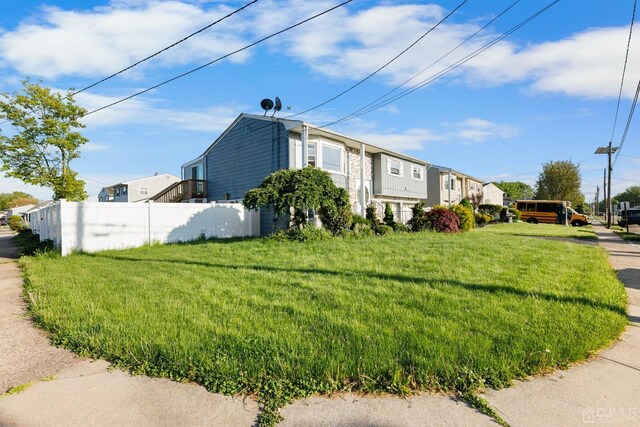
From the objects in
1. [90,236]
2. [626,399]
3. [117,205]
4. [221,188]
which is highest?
[221,188]

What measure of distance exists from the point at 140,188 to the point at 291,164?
3148 centimetres

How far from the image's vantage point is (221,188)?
813 inches

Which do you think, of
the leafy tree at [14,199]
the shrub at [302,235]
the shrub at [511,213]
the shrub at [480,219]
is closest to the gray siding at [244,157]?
the shrub at [302,235]

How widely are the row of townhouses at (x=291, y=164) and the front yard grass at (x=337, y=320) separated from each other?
9.80 metres

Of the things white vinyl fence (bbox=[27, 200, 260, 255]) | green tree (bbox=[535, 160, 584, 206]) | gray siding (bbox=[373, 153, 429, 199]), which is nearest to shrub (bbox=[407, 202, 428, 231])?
gray siding (bbox=[373, 153, 429, 199])

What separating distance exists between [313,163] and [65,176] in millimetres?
16770

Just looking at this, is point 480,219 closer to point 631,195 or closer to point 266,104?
point 266,104

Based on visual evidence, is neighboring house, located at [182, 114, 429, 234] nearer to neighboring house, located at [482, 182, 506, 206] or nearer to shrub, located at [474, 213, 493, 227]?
shrub, located at [474, 213, 493, 227]

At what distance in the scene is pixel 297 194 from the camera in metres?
13.1

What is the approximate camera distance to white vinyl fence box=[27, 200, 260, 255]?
1180cm

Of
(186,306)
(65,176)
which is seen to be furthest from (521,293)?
(65,176)

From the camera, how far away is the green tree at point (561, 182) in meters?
50.7

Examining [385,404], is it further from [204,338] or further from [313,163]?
[313,163]

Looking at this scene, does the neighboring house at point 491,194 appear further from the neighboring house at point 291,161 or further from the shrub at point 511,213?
the neighboring house at point 291,161
